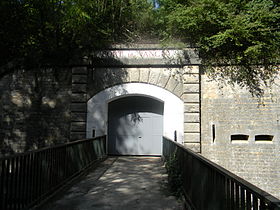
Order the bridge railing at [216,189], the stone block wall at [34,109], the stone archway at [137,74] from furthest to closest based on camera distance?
the stone block wall at [34,109], the stone archway at [137,74], the bridge railing at [216,189]

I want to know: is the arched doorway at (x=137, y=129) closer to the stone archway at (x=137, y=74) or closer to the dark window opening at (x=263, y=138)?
the stone archway at (x=137, y=74)

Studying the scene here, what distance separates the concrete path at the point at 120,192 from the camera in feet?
13.2

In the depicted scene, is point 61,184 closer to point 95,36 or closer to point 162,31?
point 95,36

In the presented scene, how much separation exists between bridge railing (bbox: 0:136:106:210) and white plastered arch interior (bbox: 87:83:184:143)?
2.79m

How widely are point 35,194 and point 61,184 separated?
3.46 ft

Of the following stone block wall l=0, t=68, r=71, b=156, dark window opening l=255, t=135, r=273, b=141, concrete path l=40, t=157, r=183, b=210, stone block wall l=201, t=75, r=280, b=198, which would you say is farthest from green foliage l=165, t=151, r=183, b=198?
stone block wall l=0, t=68, r=71, b=156

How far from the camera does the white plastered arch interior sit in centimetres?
864

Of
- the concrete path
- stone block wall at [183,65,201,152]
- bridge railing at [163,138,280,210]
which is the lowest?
the concrete path

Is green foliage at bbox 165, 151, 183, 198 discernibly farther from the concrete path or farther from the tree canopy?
the tree canopy

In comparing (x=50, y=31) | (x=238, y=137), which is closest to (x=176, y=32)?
(x=238, y=137)

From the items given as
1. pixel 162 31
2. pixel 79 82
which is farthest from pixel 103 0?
pixel 79 82

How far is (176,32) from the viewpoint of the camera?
349 inches

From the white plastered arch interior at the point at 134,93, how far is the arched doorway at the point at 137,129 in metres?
1.27

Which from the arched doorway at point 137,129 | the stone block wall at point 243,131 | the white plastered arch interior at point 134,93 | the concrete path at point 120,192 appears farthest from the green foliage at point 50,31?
the concrete path at point 120,192
